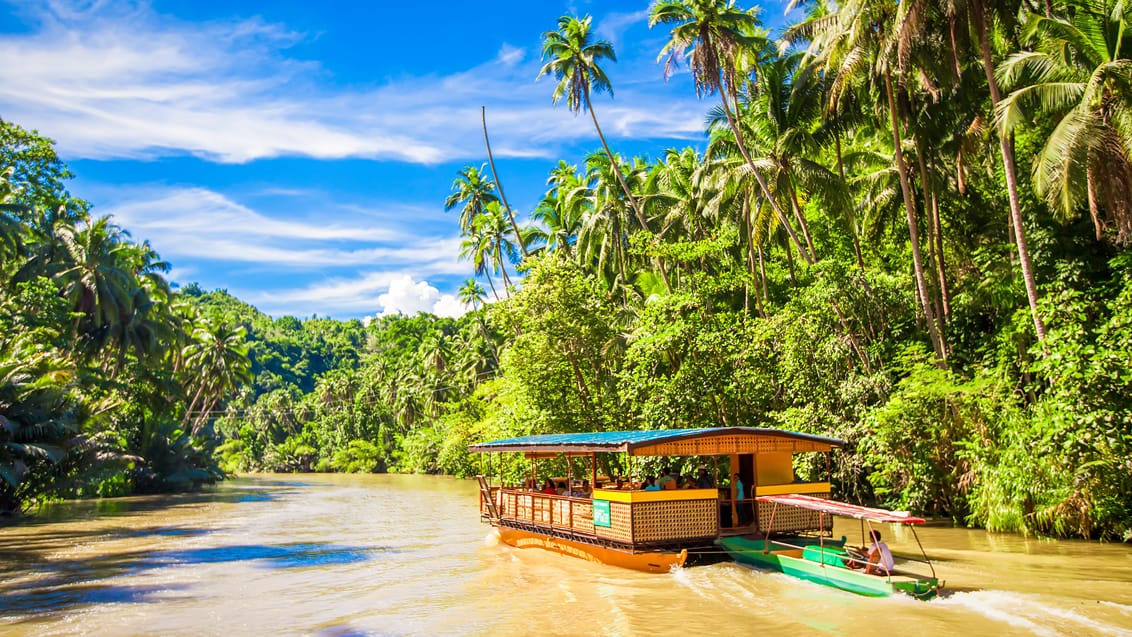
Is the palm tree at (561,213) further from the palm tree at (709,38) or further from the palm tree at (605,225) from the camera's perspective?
the palm tree at (709,38)

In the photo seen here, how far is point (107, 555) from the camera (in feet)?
62.6

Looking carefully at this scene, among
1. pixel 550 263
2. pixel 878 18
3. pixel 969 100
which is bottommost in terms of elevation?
pixel 550 263

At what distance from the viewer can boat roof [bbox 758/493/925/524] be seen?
11039 mm

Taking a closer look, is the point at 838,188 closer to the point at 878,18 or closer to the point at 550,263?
the point at 878,18

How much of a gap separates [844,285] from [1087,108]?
8557 millimetres

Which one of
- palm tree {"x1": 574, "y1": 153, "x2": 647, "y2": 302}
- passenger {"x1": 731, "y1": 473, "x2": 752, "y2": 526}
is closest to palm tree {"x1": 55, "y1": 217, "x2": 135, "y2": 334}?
palm tree {"x1": 574, "y1": 153, "x2": 647, "y2": 302}

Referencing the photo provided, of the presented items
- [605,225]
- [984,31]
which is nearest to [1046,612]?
[984,31]

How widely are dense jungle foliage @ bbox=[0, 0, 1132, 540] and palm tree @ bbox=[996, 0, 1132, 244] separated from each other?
0.21ft

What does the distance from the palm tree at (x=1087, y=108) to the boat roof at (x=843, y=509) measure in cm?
822

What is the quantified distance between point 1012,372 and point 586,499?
41.9ft

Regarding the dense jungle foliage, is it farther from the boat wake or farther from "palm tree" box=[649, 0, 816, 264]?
the boat wake

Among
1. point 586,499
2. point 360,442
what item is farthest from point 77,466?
point 360,442

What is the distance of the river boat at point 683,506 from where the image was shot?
14.1 meters

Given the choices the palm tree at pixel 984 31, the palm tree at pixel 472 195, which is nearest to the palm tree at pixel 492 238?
the palm tree at pixel 472 195
